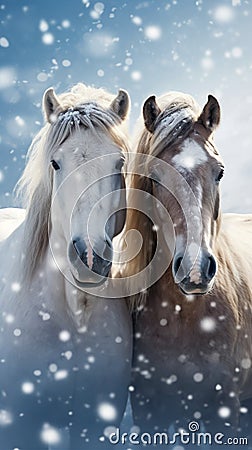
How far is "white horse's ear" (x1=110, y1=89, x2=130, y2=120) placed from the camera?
306cm

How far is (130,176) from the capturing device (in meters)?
3.19

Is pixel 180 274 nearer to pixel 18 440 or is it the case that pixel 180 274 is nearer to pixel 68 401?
pixel 68 401

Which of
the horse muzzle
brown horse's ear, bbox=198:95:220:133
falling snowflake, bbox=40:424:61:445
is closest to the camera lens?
the horse muzzle

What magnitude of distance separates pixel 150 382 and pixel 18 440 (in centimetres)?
81

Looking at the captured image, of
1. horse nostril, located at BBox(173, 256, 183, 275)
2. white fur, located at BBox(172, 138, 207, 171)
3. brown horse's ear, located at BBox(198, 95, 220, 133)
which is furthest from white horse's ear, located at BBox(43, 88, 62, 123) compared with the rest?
horse nostril, located at BBox(173, 256, 183, 275)

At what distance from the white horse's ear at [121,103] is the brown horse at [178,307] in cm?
13

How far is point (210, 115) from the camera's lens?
305 cm

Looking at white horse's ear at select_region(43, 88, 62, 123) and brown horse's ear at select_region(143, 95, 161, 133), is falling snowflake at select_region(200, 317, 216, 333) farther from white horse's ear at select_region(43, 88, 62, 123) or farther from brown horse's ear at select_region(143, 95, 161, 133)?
white horse's ear at select_region(43, 88, 62, 123)

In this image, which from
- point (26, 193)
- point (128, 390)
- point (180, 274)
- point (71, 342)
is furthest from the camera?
point (26, 193)

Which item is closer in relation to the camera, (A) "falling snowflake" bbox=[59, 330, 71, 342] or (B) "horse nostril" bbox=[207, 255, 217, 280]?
(B) "horse nostril" bbox=[207, 255, 217, 280]

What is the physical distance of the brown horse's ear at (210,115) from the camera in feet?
9.91

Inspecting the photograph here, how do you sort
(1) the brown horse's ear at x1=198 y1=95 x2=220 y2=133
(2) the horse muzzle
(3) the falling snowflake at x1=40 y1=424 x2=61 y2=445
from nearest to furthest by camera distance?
(2) the horse muzzle
(3) the falling snowflake at x1=40 y1=424 x2=61 y2=445
(1) the brown horse's ear at x1=198 y1=95 x2=220 y2=133

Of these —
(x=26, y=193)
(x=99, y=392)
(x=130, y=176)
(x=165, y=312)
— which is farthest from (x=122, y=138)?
(x=99, y=392)

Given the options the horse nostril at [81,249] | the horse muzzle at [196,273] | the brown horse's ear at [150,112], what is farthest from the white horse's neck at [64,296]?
the brown horse's ear at [150,112]
